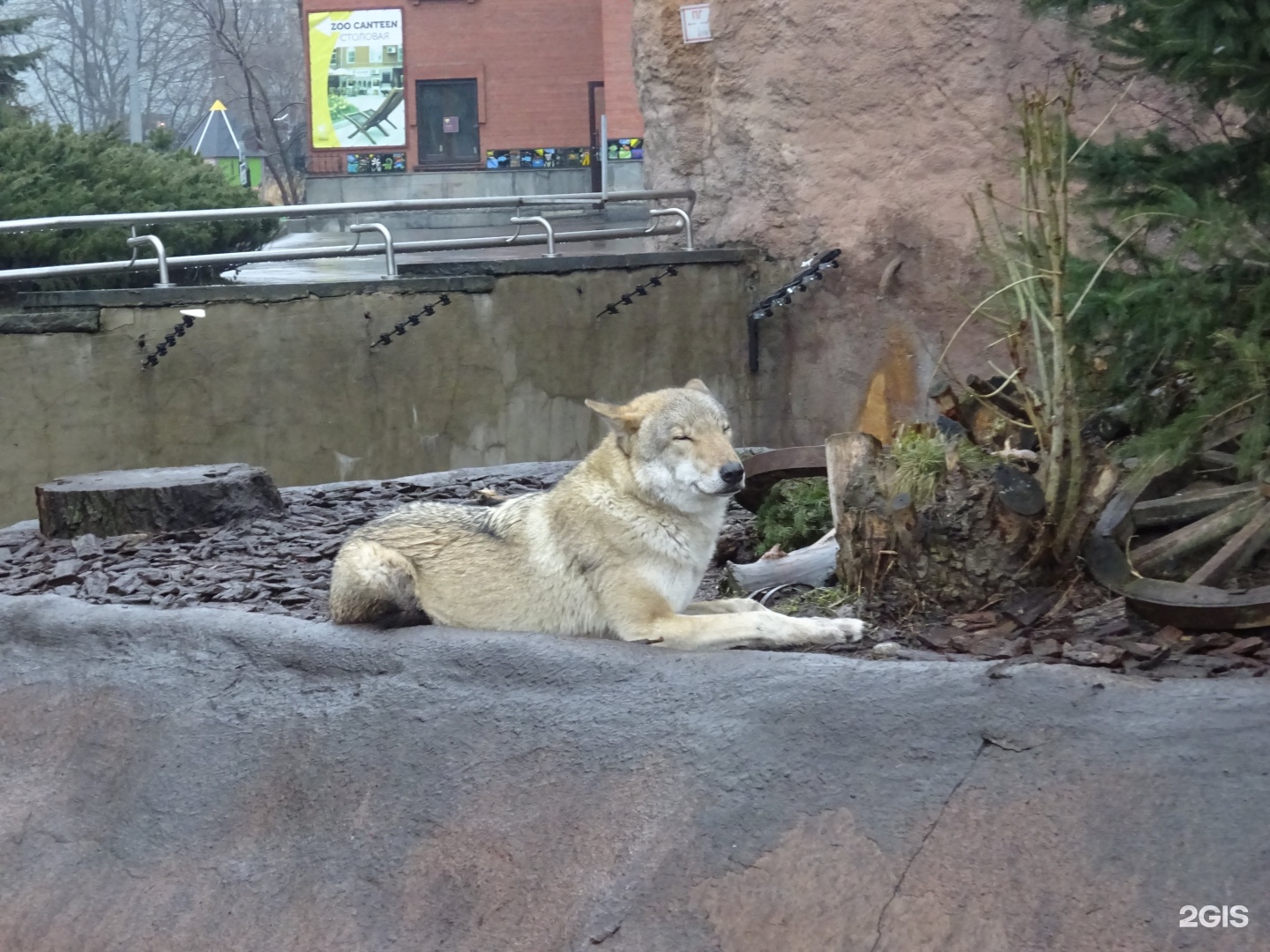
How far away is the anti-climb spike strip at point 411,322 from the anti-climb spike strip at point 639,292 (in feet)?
4.85

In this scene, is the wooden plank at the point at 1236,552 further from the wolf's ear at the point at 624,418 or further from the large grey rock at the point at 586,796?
the wolf's ear at the point at 624,418

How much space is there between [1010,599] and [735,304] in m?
8.19

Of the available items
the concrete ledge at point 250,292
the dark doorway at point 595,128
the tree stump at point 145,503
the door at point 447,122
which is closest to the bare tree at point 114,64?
the door at point 447,122

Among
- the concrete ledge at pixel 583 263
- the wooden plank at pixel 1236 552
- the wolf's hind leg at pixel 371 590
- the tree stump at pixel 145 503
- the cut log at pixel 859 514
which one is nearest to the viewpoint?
the wooden plank at pixel 1236 552

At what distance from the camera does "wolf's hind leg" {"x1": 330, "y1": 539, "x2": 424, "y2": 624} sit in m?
5.07

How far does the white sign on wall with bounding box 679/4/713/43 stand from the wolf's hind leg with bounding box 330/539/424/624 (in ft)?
30.1

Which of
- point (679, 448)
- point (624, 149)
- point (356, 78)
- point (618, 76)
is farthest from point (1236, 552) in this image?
point (356, 78)

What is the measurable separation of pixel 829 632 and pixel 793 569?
103cm

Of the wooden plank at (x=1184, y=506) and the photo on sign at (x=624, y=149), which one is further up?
the photo on sign at (x=624, y=149)

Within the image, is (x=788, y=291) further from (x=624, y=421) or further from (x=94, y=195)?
(x=624, y=421)

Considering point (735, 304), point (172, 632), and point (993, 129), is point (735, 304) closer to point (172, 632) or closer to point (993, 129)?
point (993, 129)

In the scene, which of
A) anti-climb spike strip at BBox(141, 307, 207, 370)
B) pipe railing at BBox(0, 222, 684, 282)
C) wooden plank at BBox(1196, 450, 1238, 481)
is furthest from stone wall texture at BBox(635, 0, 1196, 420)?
wooden plank at BBox(1196, 450, 1238, 481)

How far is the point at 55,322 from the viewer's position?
390 inches

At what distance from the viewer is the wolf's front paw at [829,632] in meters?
4.74
